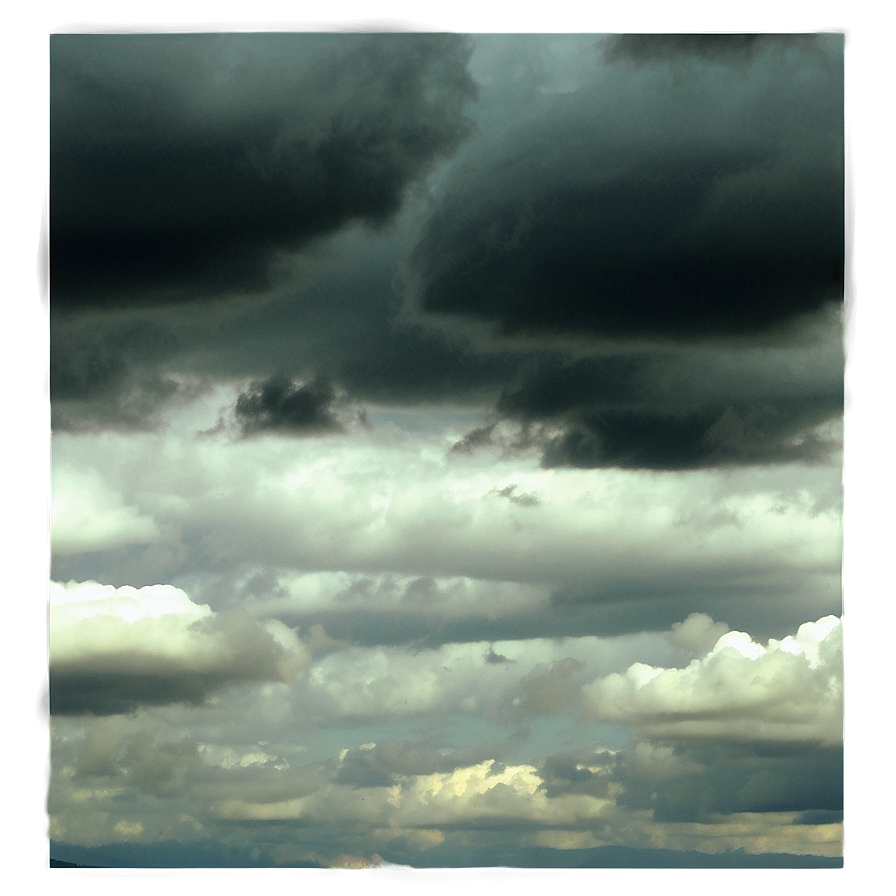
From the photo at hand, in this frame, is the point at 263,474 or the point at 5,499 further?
the point at 263,474

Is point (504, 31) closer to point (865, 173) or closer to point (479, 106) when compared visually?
point (479, 106)

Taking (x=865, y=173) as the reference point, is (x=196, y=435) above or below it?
below

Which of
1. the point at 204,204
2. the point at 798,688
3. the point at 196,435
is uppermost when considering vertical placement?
the point at 204,204

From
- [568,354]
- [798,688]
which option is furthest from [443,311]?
[798,688]

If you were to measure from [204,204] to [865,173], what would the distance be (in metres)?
1.90

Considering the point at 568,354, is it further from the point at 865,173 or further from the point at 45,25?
the point at 45,25

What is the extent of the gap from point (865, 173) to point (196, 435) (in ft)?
6.75

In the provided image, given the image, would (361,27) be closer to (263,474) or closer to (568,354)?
(568,354)

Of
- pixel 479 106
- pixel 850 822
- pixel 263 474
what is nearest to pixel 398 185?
pixel 479 106

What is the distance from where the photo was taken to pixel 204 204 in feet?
9.53

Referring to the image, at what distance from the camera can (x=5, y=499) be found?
2.72m

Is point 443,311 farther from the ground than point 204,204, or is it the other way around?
point 204,204

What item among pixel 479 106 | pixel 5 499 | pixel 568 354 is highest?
pixel 479 106

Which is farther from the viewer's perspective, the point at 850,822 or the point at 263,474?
the point at 263,474
